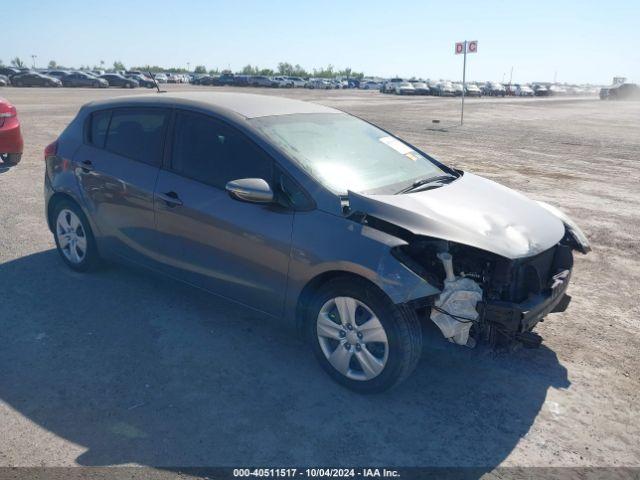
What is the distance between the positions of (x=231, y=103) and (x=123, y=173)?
3.59 ft

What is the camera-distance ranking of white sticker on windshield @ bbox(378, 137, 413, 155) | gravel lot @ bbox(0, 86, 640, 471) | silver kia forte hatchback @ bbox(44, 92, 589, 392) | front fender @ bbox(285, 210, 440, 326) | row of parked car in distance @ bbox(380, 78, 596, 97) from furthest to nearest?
row of parked car in distance @ bbox(380, 78, 596, 97) < white sticker on windshield @ bbox(378, 137, 413, 155) < silver kia forte hatchback @ bbox(44, 92, 589, 392) < front fender @ bbox(285, 210, 440, 326) < gravel lot @ bbox(0, 86, 640, 471)

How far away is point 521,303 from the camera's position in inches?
131

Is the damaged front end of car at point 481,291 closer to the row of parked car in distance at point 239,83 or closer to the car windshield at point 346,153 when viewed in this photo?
the car windshield at point 346,153

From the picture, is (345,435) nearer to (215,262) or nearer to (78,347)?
(215,262)

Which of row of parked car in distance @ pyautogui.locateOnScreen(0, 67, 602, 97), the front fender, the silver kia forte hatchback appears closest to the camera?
the front fender

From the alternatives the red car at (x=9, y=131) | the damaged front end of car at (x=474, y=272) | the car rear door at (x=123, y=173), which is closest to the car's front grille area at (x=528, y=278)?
the damaged front end of car at (x=474, y=272)

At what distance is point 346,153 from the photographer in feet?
13.3

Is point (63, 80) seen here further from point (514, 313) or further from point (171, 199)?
point (514, 313)

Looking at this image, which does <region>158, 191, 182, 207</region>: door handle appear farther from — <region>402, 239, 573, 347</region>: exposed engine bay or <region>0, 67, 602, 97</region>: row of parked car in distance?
<region>0, 67, 602, 97</region>: row of parked car in distance

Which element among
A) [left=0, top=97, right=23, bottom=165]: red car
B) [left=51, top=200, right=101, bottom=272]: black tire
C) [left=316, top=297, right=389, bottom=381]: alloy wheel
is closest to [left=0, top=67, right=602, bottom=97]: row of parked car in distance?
[left=0, top=97, right=23, bottom=165]: red car

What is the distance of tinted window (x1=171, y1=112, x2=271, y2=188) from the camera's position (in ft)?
12.3

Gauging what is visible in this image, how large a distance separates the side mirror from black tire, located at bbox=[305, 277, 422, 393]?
2.28 feet

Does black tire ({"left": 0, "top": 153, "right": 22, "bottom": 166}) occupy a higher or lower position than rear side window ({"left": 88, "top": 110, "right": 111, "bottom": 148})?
lower

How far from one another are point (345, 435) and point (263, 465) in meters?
0.51
